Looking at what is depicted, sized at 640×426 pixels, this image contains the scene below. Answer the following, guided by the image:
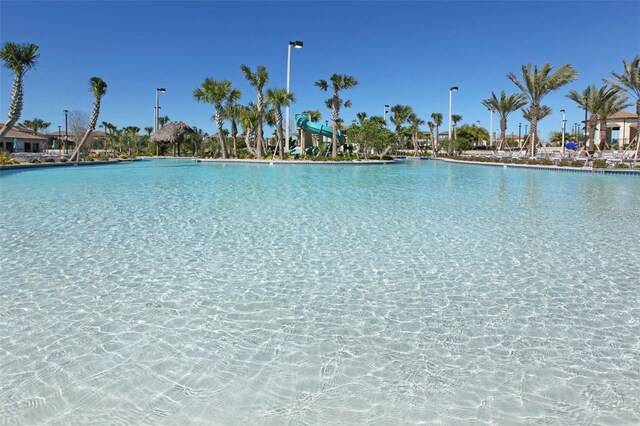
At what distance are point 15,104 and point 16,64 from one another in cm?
232

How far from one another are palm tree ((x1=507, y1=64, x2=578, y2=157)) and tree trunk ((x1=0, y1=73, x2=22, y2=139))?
33.5 meters

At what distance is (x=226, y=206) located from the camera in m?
11.0

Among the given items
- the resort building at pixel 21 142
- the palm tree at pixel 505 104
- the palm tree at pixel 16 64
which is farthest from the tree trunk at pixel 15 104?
the palm tree at pixel 505 104

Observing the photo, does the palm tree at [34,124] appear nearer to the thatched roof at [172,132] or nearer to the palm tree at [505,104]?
the thatched roof at [172,132]

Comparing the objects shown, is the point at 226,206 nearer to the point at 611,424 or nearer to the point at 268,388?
the point at 268,388

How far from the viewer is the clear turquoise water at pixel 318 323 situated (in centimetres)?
278

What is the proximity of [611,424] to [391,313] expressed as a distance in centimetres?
195

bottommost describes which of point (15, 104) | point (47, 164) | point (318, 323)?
point (318, 323)

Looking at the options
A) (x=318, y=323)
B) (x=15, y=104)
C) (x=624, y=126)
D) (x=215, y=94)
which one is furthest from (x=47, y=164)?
(x=624, y=126)

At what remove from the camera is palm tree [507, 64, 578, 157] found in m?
32.0

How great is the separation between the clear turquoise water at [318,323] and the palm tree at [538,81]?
27.9m

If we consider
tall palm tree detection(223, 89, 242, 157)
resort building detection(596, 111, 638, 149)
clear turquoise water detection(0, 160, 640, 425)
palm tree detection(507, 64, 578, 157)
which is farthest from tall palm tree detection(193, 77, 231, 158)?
resort building detection(596, 111, 638, 149)

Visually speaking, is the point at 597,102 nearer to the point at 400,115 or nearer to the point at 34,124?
the point at 400,115

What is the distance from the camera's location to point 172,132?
48781mm
